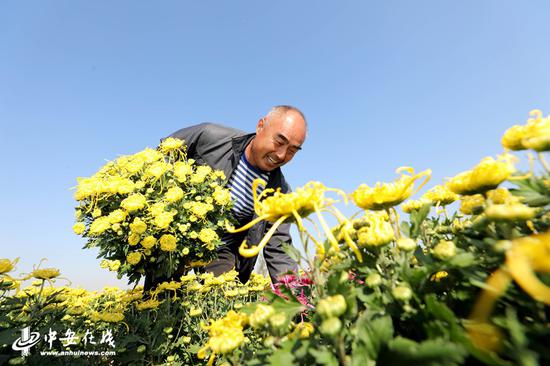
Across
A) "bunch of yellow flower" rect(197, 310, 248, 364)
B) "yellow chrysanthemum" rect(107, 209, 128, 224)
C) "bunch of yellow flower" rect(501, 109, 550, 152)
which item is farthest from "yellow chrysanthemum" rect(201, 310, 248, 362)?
"yellow chrysanthemum" rect(107, 209, 128, 224)

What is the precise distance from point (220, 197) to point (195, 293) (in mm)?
1018

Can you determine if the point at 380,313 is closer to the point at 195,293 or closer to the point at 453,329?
the point at 453,329

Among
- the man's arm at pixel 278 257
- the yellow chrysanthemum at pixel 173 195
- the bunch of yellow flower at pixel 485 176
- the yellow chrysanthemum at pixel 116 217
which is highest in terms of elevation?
the bunch of yellow flower at pixel 485 176

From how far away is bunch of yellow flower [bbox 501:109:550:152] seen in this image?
2.06 ft

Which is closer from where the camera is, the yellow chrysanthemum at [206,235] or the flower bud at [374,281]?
the flower bud at [374,281]

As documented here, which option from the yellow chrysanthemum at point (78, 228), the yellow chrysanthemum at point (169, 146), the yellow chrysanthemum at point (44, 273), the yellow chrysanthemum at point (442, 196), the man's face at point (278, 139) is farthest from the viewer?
the man's face at point (278, 139)

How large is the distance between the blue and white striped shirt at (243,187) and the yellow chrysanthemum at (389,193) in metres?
2.44

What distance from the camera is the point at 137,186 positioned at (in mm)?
1931

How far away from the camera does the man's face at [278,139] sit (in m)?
2.97

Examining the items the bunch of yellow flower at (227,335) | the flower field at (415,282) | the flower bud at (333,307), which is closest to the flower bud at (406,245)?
the flower field at (415,282)

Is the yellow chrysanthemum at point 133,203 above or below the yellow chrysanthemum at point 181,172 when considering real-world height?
below

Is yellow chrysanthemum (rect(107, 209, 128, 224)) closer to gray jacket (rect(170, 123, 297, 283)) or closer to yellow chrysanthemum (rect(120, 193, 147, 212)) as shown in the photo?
yellow chrysanthemum (rect(120, 193, 147, 212))

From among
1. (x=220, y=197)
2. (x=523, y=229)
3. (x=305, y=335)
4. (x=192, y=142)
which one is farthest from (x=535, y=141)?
(x=192, y=142)

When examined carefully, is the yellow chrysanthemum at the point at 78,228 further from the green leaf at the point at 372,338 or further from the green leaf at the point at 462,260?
the green leaf at the point at 462,260
